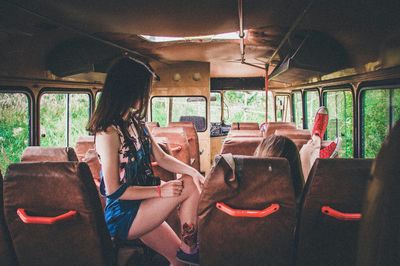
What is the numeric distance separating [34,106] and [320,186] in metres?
3.54

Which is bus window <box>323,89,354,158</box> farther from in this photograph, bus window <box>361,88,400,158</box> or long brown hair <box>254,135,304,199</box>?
long brown hair <box>254,135,304,199</box>

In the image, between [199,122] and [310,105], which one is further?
[199,122]

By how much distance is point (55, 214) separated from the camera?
69.4 inches

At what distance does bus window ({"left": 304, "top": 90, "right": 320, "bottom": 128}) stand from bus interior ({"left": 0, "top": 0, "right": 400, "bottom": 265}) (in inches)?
2.0

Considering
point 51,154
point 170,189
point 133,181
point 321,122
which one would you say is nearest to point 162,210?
point 170,189

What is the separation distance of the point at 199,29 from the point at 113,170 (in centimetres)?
265

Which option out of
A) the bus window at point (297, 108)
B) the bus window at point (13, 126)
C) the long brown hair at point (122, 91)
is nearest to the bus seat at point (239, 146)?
the long brown hair at point (122, 91)

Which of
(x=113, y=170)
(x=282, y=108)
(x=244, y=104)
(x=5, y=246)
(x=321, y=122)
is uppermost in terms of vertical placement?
(x=244, y=104)

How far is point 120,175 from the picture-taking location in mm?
2002

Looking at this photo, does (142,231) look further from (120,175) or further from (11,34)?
(11,34)

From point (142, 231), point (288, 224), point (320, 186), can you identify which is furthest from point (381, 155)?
→ point (142, 231)

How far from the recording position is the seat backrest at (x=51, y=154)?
2.67 m

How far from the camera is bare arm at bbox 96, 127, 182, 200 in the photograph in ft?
6.22

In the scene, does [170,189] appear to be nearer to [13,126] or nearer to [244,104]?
[13,126]
